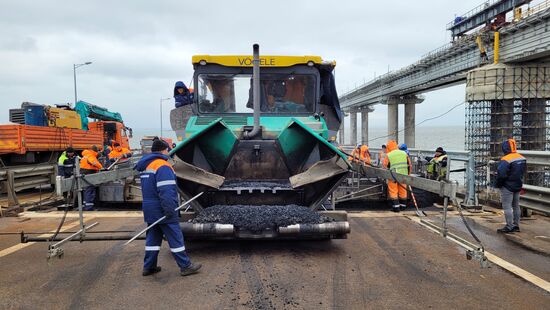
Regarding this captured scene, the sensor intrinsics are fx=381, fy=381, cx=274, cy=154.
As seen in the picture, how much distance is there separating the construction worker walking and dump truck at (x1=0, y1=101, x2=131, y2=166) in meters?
11.6

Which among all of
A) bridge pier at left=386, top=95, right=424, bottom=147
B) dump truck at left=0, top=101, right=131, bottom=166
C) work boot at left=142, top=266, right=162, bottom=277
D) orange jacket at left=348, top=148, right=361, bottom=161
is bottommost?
work boot at left=142, top=266, right=162, bottom=277

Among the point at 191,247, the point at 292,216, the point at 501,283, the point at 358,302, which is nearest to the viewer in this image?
the point at 358,302

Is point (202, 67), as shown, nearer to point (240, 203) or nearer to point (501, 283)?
point (240, 203)

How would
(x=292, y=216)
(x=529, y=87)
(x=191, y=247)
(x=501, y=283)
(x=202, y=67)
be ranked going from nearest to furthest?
(x=501, y=283)
(x=292, y=216)
(x=191, y=247)
(x=202, y=67)
(x=529, y=87)

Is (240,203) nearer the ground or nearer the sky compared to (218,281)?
nearer the sky

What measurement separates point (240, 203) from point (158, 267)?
146 centimetres

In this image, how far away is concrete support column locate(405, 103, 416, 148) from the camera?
39.2 meters

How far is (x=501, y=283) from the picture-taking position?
3977 mm

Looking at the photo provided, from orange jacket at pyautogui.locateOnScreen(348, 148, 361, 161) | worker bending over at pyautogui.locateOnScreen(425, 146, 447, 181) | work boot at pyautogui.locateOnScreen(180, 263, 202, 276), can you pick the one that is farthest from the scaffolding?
work boot at pyautogui.locateOnScreen(180, 263, 202, 276)

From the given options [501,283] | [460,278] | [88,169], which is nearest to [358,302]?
[460,278]

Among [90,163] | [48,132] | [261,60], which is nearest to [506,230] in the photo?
[261,60]

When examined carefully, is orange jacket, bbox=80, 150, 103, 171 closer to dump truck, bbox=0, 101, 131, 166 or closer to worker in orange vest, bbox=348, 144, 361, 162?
dump truck, bbox=0, 101, 131, 166

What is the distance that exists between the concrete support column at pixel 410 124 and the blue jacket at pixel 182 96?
35553 mm

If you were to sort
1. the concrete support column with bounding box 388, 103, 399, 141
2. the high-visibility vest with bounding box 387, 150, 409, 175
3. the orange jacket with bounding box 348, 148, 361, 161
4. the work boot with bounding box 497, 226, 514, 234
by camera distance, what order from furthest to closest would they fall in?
the concrete support column with bounding box 388, 103, 399, 141 < the high-visibility vest with bounding box 387, 150, 409, 175 < the orange jacket with bounding box 348, 148, 361, 161 < the work boot with bounding box 497, 226, 514, 234
